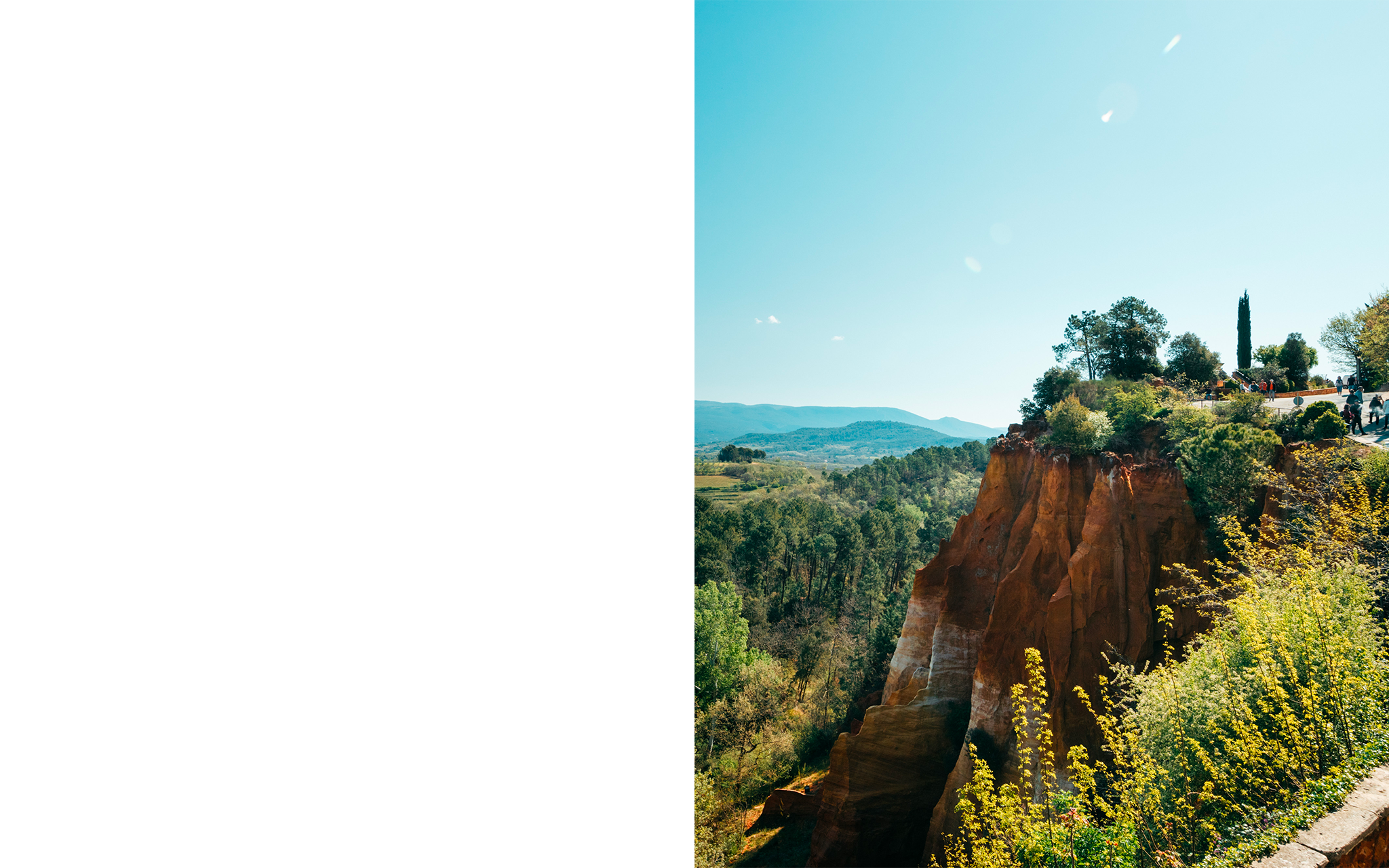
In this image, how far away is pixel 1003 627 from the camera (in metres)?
5.16

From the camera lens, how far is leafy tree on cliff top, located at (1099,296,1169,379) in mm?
8805

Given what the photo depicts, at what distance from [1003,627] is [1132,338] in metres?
6.89

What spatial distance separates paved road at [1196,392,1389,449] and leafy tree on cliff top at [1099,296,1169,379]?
1.68 meters

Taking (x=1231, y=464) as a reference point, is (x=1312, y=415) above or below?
above

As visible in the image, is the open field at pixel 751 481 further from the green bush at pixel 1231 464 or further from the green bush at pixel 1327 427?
the green bush at pixel 1327 427

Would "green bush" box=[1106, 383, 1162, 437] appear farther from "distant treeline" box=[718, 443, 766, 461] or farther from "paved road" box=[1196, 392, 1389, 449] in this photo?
"distant treeline" box=[718, 443, 766, 461]

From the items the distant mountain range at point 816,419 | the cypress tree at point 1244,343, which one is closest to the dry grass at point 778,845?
the cypress tree at point 1244,343

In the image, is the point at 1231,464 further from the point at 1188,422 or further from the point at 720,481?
the point at 720,481

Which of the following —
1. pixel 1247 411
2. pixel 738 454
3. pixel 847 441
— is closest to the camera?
pixel 1247 411

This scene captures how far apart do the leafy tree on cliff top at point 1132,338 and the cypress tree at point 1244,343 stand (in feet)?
18.5

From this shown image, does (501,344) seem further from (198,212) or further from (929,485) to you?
(929,485)

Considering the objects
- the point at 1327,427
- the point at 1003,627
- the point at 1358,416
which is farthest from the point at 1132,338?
the point at 1003,627

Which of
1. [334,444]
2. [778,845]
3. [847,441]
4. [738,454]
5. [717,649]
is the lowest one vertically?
[778,845]

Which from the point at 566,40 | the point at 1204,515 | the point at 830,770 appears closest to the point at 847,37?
the point at 566,40
